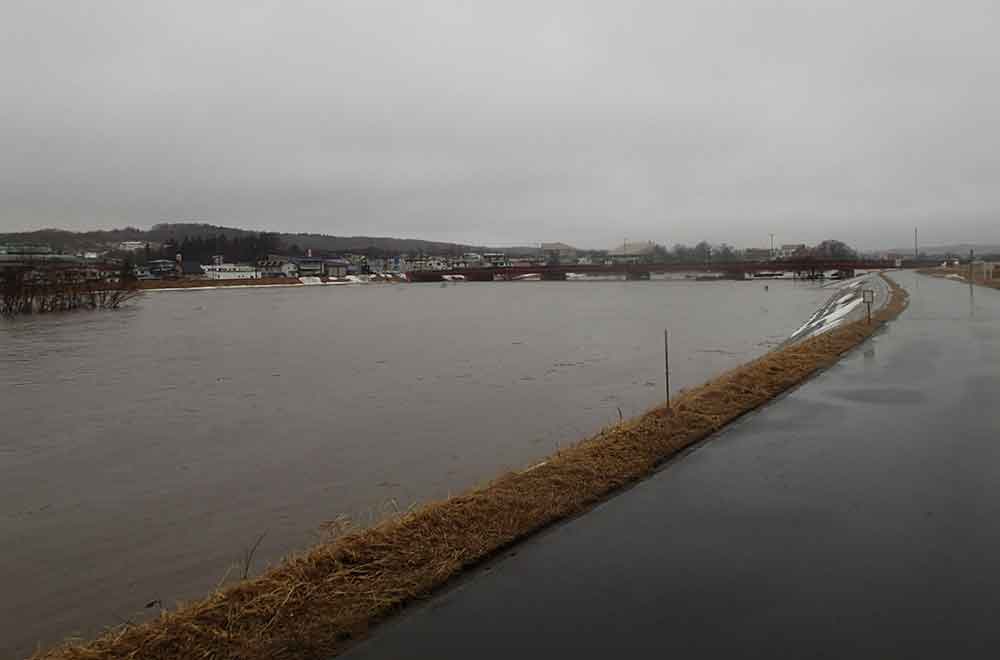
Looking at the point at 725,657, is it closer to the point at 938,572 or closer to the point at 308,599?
the point at 938,572

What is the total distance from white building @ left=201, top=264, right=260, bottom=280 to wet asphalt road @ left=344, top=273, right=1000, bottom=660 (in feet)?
383

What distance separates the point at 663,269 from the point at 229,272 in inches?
2964

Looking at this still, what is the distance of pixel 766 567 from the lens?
14.8 feet

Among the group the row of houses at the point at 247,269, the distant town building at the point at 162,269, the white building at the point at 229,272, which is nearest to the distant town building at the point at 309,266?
the row of houses at the point at 247,269

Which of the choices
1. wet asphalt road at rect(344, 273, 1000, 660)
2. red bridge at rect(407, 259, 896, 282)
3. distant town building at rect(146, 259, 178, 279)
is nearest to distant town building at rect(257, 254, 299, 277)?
distant town building at rect(146, 259, 178, 279)

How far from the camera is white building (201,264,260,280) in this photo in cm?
11472

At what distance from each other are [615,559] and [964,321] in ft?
68.2

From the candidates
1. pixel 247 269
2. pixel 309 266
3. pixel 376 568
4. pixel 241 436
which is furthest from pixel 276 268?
pixel 376 568

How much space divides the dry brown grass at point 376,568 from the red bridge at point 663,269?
9768 cm

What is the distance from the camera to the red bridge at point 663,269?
97125 mm

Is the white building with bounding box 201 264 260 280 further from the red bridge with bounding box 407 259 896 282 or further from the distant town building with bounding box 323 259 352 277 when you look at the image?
the red bridge with bounding box 407 259 896 282

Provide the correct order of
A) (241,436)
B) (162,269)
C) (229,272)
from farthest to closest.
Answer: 1. (162,269)
2. (229,272)
3. (241,436)

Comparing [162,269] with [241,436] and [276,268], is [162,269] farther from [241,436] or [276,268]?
[241,436]

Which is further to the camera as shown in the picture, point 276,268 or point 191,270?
point 276,268
